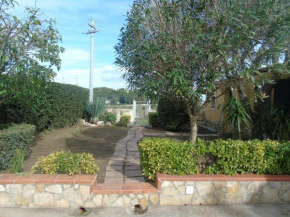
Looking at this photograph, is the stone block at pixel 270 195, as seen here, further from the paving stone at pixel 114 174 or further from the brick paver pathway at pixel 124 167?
the paving stone at pixel 114 174

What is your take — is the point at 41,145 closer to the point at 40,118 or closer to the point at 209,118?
the point at 40,118

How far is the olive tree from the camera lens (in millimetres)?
3352

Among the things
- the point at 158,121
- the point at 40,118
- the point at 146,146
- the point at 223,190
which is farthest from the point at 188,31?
the point at 158,121

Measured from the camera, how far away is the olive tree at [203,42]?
3.35 m

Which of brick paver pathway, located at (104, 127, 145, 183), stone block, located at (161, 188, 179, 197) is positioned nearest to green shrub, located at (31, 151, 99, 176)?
brick paver pathway, located at (104, 127, 145, 183)

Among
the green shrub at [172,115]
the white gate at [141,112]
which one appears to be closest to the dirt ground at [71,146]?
the green shrub at [172,115]

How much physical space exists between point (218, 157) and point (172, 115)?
23.5 ft

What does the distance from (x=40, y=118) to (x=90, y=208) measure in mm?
5939

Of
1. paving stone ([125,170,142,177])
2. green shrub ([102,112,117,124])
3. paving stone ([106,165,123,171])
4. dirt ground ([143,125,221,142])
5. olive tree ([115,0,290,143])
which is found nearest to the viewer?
olive tree ([115,0,290,143])

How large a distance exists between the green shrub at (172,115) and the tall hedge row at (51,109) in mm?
4031

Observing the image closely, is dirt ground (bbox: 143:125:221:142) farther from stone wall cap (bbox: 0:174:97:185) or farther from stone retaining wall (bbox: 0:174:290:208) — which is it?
stone wall cap (bbox: 0:174:97:185)

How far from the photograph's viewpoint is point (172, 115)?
1091 cm

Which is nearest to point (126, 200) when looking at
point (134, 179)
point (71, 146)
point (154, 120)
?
point (134, 179)

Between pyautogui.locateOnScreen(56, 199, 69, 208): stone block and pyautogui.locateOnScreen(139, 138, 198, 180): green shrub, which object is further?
pyautogui.locateOnScreen(139, 138, 198, 180): green shrub
